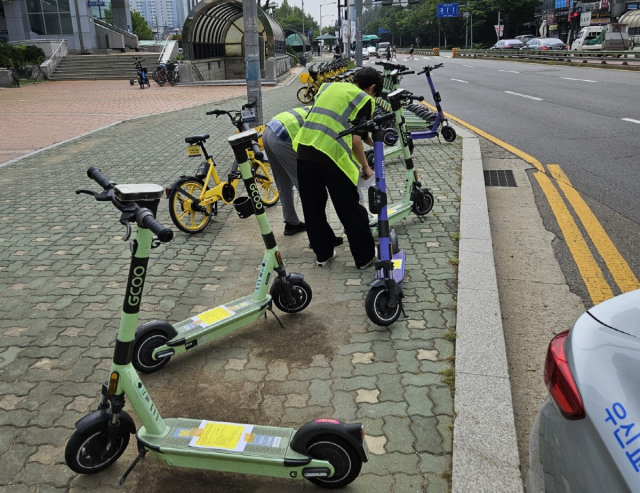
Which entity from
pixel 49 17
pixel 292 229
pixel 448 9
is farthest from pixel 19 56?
pixel 448 9

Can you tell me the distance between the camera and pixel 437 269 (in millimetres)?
4840

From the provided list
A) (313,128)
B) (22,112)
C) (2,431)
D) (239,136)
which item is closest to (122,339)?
(2,431)

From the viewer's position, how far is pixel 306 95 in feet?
61.5

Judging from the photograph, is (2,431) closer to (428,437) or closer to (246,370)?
(246,370)

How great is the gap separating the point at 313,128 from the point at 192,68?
79.9ft

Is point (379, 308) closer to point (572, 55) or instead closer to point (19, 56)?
point (19, 56)

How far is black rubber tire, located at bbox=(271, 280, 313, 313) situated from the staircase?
28368mm

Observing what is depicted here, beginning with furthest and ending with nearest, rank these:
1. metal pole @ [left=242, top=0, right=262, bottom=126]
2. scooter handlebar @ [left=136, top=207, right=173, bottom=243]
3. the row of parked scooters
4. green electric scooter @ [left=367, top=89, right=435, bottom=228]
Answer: metal pole @ [left=242, top=0, right=262, bottom=126] → green electric scooter @ [left=367, top=89, right=435, bottom=228] → the row of parked scooters → scooter handlebar @ [left=136, top=207, right=173, bottom=243]

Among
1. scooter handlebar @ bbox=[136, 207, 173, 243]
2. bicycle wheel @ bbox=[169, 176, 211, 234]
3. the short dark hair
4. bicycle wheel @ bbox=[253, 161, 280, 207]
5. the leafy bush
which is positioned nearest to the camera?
scooter handlebar @ bbox=[136, 207, 173, 243]

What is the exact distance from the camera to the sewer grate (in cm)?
780

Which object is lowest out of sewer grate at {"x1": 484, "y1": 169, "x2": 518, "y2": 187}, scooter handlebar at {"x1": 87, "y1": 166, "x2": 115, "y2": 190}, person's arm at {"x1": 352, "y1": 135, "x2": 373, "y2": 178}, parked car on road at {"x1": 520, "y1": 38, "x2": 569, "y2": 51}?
sewer grate at {"x1": 484, "y1": 169, "x2": 518, "y2": 187}

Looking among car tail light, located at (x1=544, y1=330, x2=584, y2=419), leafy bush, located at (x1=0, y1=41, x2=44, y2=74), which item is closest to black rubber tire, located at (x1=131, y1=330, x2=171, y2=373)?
car tail light, located at (x1=544, y1=330, x2=584, y2=419)

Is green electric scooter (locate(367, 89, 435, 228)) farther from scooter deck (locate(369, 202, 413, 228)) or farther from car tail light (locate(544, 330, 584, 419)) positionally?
car tail light (locate(544, 330, 584, 419))

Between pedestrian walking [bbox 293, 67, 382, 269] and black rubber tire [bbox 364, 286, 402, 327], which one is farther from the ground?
pedestrian walking [bbox 293, 67, 382, 269]
